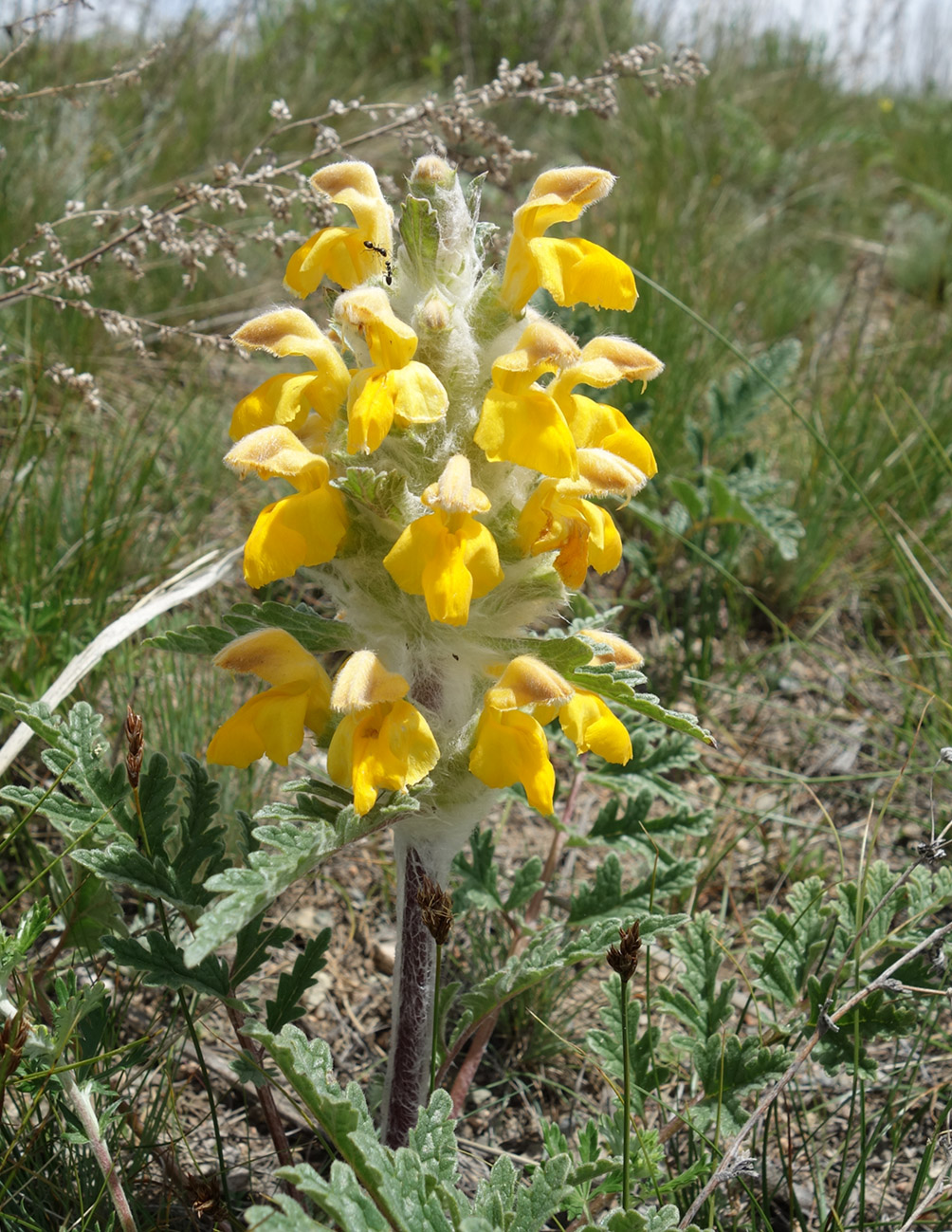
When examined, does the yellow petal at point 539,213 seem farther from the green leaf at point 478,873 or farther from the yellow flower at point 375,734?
the green leaf at point 478,873

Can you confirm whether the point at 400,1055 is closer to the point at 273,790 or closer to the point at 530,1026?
the point at 530,1026

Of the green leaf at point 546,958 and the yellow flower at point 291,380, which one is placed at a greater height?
the yellow flower at point 291,380

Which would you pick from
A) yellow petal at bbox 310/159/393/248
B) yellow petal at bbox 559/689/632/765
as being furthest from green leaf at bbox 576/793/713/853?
yellow petal at bbox 310/159/393/248

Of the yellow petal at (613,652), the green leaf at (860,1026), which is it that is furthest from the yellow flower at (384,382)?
the green leaf at (860,1026)

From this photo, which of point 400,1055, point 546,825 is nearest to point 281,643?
point 400,1055

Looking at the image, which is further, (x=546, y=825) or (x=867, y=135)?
(x=867, y=135)

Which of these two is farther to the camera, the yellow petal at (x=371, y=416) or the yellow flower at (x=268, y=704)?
the yellow flower at (x=268, y=704)
